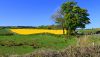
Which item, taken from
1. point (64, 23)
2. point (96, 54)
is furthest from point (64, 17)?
point (96, 54)

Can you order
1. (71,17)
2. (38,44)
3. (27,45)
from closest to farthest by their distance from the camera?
(27,45) → (38,44) → (71,17)

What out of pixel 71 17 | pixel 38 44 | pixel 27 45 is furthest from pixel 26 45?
pixel 71 17

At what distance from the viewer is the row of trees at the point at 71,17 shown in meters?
82.6

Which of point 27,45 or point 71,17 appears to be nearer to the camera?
point 27,45

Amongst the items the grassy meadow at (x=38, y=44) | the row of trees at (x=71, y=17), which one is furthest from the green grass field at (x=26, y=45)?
the row of trees at (x=71, y=17)

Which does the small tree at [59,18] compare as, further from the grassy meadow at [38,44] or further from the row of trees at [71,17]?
the grassy meadow at [38,44]

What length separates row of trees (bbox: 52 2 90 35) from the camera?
8256 cm

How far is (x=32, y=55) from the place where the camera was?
28.3 ft

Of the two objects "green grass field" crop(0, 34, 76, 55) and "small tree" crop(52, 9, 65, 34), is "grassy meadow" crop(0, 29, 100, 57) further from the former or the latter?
"small tree" crop(52, 9, 65, 34)

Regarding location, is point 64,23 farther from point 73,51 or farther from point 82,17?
point 73,51

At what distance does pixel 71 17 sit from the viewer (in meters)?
83.9

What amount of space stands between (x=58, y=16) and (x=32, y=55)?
260 feet

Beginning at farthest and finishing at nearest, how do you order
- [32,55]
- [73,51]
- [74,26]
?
[74,26] → [73,51] → [32,55]

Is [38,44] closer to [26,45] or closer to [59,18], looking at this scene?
[26,45]
